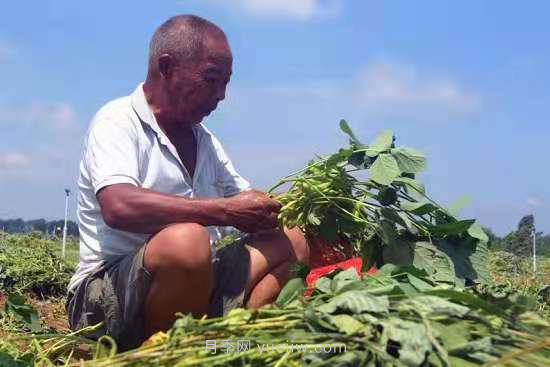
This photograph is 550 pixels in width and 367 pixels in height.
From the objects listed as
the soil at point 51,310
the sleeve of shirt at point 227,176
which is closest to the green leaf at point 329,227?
the sleeve of shirt at point 227,176

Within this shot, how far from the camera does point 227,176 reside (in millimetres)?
3422

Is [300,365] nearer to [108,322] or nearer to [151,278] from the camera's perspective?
[151,278]

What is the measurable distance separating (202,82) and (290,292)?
1.10 metres

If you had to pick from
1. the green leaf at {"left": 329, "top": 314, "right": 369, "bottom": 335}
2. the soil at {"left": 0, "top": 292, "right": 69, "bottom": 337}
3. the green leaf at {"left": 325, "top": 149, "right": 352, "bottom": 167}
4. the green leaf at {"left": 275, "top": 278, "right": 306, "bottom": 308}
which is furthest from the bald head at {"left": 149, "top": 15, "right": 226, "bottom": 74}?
the soil at {"left": 0, "top": 292, "right": 69, "bottom": 337}

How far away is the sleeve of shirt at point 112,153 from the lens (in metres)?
2.68

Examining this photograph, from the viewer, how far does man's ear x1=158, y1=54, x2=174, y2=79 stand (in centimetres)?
297

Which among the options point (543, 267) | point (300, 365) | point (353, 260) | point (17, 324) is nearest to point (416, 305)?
point (300, 365)

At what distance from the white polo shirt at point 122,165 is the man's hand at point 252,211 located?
0.34 m

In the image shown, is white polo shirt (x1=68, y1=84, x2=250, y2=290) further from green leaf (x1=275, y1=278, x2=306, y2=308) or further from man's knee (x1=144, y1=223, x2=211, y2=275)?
green leaf (x1=275, y1=278, x2=306, y2=308)

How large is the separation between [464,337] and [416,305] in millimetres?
136

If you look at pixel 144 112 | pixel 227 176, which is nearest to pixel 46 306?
pixel 227 176

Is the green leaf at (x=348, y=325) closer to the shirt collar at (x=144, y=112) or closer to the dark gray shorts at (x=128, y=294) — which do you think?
the dark gray shorts at (x=128, y=294)

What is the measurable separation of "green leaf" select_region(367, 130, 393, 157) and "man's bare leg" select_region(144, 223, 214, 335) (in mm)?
758

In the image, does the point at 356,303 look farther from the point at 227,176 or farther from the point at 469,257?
the point at 227,176
